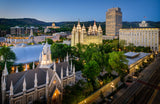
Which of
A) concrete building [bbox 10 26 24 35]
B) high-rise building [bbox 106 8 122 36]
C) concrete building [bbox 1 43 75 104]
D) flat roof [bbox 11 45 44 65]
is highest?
high-rise building [bbox 106 8 122 36]

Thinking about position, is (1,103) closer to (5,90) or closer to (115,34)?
(5,90)

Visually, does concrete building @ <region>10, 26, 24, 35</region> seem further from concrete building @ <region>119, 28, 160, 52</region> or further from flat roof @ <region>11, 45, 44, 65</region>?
concrete building @ <region>119, 28, 160, 52</region>

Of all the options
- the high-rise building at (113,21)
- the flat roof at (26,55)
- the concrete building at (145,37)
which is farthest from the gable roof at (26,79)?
the high-rise building at (113,21)

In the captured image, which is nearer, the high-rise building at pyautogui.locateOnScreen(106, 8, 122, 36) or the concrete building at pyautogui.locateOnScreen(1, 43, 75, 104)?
the concrete building at pyautogui.locateOnScreen(1, 43, 75, 104)

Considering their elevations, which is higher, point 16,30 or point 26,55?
point 16,30

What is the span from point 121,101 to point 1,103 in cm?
2607

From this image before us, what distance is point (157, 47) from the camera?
107 meters

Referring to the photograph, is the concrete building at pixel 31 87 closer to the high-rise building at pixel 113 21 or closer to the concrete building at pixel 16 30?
the high-rise building at pixel 113 21

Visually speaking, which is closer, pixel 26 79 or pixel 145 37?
pixel 26 79

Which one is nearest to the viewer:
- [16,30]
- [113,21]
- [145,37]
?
[145,37]

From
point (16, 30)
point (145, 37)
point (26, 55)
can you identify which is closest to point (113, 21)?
point (145, 37)

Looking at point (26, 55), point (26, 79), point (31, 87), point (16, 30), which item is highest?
point (16, 30)

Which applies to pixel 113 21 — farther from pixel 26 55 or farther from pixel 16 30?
pixel 26 55

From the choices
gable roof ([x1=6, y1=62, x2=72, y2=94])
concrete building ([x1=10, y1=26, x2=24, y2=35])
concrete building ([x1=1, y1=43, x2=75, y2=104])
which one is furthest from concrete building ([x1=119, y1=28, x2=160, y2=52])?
concrete building ([x1=10, y1=26, x2=24, y2=35])
